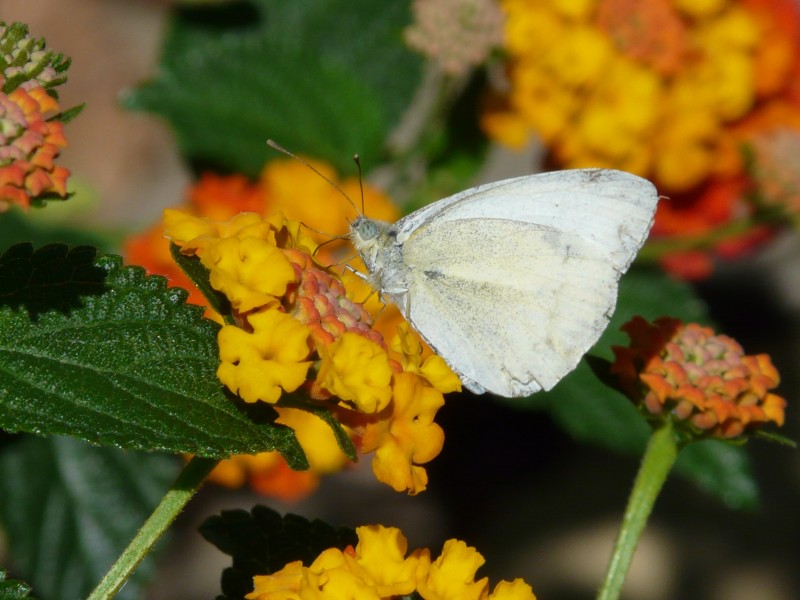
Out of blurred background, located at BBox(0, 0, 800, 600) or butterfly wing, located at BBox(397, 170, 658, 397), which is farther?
blurred background, located at BBox(0, 0, 800, 600)

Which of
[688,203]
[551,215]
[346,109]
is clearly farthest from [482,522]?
[551,215]

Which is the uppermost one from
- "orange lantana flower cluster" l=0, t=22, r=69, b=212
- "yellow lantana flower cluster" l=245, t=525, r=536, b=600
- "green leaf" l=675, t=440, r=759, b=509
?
"orange lantana flower cluster" l=0, t=22, r=69, b=212

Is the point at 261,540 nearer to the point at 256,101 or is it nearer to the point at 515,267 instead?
the point at 515,267

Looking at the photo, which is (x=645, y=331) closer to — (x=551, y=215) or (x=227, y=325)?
(x=551, y=215)

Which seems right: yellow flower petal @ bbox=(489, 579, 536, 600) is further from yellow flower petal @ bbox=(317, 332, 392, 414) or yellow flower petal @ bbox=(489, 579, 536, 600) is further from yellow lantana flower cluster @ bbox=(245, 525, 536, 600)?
yellow flower petal @ bbox=(317, 332, 392, 414)

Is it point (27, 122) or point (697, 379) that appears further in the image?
point (697, 379)

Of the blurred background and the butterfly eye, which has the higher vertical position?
the butterfly eye

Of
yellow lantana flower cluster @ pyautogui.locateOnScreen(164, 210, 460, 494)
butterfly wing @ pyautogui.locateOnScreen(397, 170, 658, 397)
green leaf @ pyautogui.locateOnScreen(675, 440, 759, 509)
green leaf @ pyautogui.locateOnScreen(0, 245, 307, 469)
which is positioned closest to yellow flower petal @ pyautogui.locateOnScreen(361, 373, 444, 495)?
yellow lantana flower cluster @ pyautogui.locateOnScreen(164, 210, 460, 494)

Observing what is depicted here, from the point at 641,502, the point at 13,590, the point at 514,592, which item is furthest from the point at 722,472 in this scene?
the point at 13,590
